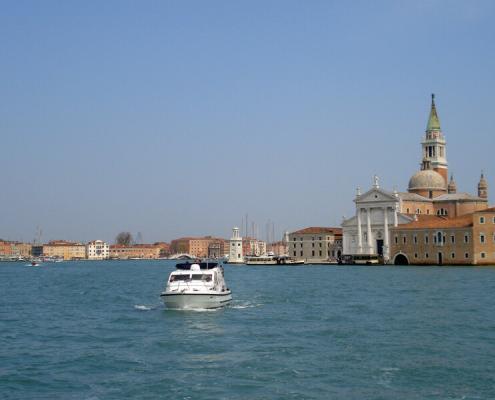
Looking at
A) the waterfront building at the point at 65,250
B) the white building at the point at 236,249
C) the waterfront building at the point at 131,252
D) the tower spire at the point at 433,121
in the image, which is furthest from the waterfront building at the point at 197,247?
the tower spire at the point at 433,121

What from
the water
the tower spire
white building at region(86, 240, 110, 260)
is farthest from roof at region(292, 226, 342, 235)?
white building at region(86, 240, 110, 260)

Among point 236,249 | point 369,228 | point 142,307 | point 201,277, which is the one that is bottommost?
point 142,307

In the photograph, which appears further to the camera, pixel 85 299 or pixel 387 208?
pixel 387 208

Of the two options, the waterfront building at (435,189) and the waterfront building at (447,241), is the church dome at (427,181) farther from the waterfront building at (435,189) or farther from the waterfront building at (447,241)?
the waterfront building at (447,241)

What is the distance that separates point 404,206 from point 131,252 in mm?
121118

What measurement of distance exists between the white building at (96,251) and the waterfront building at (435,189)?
356 feet

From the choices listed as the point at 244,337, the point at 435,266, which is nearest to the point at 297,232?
the point at 435,266

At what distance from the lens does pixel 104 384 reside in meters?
14.4

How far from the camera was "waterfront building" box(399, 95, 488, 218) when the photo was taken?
82.1m

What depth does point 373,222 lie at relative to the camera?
80.9 metres

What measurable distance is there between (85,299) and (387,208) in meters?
50.1

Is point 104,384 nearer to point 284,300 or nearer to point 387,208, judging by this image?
point 284,300

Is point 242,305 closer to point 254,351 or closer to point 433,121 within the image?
point 254,351

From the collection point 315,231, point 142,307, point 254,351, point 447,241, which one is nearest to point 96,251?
point 315,231
